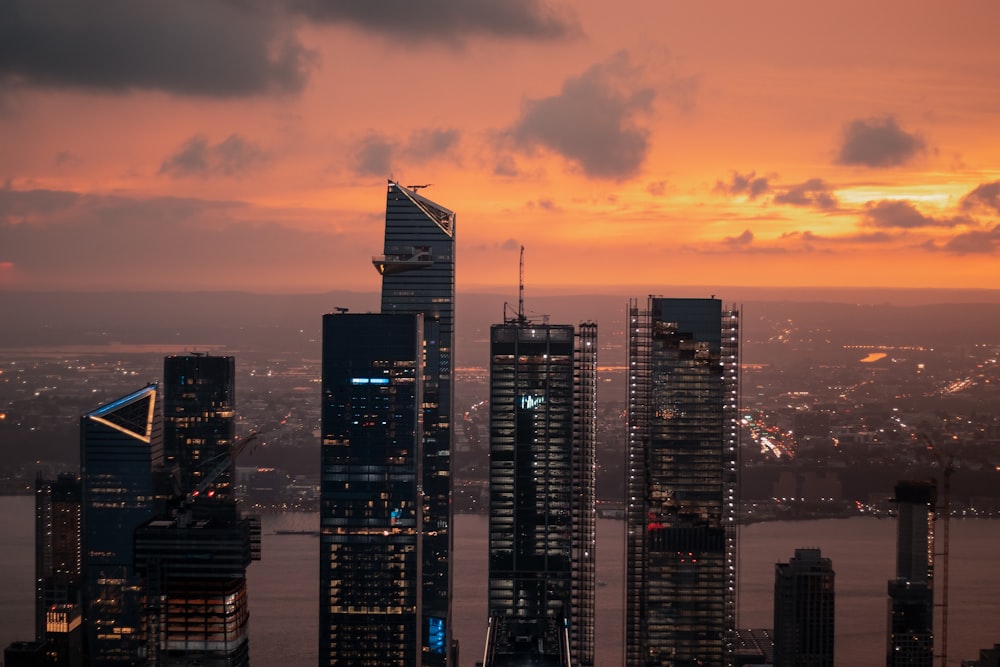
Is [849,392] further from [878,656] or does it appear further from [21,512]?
[21,512]

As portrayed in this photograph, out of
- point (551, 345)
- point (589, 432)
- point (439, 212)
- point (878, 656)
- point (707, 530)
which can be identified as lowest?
point (878, 656)

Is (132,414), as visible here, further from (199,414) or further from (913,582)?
(913,582)

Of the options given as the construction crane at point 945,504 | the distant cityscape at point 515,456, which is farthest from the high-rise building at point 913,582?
the construction crane at point 945,504

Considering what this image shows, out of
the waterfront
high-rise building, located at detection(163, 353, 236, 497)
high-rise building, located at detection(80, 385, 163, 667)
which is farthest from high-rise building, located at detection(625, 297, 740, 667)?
high-rise building, located at detection(80, 385, 163, 667)

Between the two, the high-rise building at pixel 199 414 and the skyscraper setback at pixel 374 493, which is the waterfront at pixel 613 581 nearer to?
the skyscraper setback at pixel 374 493

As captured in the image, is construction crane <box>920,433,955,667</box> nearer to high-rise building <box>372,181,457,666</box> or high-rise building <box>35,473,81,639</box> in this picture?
high-rise building <box>372,181,457,666</box>

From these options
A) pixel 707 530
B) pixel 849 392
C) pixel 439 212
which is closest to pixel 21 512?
pixel 439 212
